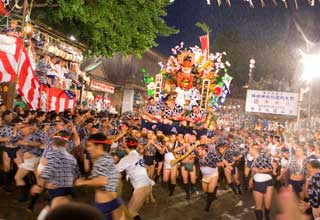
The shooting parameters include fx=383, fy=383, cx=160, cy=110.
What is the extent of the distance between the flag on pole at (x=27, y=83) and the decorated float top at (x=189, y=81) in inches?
226

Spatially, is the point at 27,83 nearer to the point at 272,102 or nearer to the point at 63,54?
the point at 63,54

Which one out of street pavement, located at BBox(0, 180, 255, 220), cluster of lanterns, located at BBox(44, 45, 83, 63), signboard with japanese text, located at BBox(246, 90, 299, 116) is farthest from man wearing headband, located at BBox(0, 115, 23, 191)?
signboard with japanese text, located at BBox(246, 90, 299, 116)

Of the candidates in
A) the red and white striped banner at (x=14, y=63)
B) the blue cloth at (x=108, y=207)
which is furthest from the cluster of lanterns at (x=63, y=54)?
the blue cloth at (x=108, y=207)

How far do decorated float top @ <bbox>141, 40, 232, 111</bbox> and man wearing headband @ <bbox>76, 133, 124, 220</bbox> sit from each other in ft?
36.9

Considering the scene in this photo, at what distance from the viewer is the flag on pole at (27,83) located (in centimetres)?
1199

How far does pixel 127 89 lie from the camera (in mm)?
34969

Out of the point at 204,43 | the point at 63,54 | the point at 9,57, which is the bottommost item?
the point at 9,57

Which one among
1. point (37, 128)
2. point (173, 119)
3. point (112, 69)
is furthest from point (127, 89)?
point (37, 128)

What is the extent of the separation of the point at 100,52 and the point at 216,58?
6.32m

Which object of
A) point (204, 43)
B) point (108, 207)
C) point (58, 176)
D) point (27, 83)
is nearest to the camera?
point (108, 207)

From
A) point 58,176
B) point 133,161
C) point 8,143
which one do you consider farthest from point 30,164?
point 58,176

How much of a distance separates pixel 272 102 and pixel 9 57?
2370 cm

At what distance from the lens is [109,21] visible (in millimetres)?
17547

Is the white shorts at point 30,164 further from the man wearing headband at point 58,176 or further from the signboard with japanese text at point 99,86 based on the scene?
the signboard with japanese text at point 99,86
